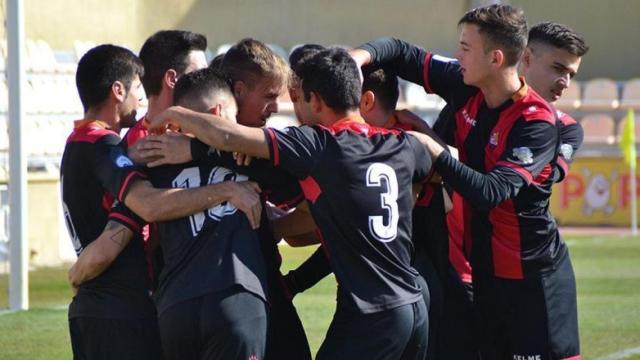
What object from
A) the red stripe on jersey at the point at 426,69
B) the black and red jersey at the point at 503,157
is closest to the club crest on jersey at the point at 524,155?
the black and red jersey at the point at 503,157

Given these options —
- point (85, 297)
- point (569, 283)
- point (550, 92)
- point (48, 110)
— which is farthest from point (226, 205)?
point (48, 110)

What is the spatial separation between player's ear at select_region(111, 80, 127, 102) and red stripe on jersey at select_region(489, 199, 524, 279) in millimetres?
1590

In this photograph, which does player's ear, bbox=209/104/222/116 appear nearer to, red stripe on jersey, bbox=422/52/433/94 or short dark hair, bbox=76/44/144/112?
short dark hair, bbox=76/44/144/112

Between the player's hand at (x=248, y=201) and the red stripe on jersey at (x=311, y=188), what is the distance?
0.17 meters

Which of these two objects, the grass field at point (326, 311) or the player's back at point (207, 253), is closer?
the player's back at point (207, 253)

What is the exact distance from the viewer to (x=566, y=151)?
525cm

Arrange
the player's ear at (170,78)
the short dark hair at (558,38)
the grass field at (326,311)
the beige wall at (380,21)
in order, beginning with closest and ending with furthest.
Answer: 1. the player's ear at (170,78)
2. the short dark hair at (558,38)
3. the grass field at (326,311)
4. the beige wall at (380,21)

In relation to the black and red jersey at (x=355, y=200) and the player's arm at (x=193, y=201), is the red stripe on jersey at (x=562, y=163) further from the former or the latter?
the player's arm at (x=193, y=201)

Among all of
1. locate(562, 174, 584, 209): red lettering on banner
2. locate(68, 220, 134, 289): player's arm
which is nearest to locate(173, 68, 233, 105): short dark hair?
locate(68, 220, 134, 289): player's arm

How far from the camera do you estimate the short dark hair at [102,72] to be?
4.65 m

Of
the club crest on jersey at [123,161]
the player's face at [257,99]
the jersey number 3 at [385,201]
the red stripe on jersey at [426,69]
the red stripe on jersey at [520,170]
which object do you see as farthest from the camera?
the red stripe on jersey at [426,69]

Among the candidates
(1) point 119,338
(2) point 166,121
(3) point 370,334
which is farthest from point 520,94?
(1) point 119,338

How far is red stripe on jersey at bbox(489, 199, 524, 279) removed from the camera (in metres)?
4.88

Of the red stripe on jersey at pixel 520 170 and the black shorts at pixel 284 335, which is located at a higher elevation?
the red stripe on jersey at pixel 520 170
